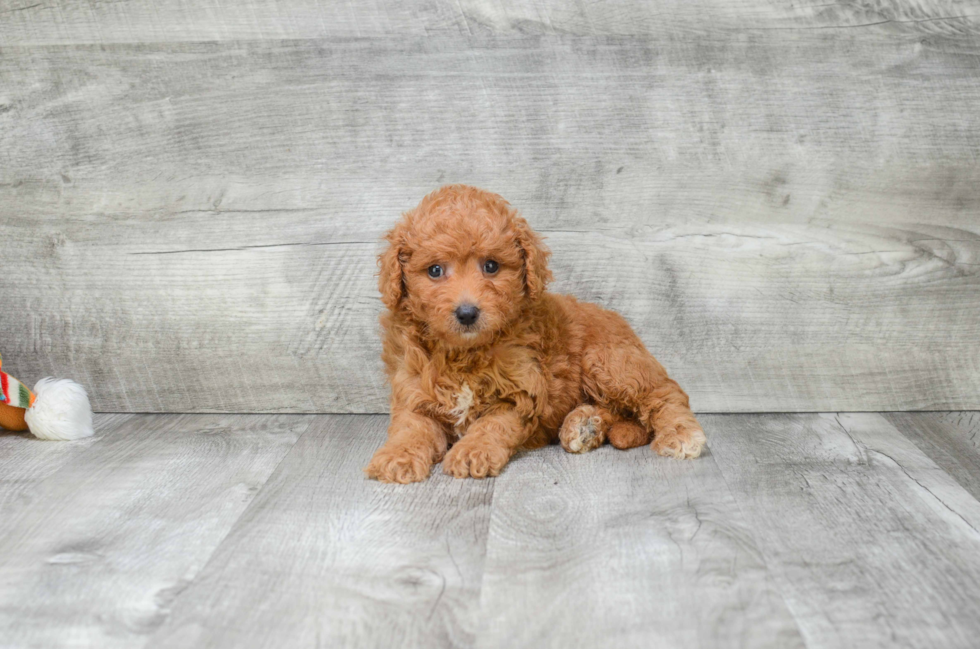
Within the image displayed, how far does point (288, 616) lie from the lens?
6.39 feet

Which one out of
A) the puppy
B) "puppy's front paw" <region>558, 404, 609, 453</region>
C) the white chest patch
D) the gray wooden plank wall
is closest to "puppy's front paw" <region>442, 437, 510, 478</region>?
the puppy

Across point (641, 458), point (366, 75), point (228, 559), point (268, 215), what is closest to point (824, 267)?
point (641, 458)

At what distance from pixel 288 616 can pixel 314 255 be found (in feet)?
6.39

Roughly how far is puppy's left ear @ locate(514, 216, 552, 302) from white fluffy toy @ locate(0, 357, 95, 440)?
1792 mm

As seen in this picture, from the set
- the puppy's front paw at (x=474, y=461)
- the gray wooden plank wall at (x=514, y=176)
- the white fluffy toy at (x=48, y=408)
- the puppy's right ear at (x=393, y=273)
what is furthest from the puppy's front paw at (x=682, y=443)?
the white fluffy toy at (x=48, y=408)

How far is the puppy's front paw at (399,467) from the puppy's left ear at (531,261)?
656 millimetres

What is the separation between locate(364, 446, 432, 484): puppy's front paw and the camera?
2.74 meters

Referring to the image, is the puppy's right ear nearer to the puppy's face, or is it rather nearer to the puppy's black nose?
the puppy's face

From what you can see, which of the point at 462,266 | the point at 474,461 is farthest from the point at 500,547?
the point at 462,266

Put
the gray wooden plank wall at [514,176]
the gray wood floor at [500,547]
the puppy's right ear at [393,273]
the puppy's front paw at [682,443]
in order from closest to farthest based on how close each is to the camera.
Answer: the gray wood floor at [500,547]
the puppy's right ear at [393,273]
the puppy's front paw at [682,443]
the gray wooden plank wall at [514,176]

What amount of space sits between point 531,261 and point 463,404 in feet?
1.76

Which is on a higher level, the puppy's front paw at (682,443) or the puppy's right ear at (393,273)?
the puppy's right ear at (393,273)

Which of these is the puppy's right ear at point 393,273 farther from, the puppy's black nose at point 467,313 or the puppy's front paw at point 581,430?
the puppy's front paw at point 581,430

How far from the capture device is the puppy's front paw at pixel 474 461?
2.76m
